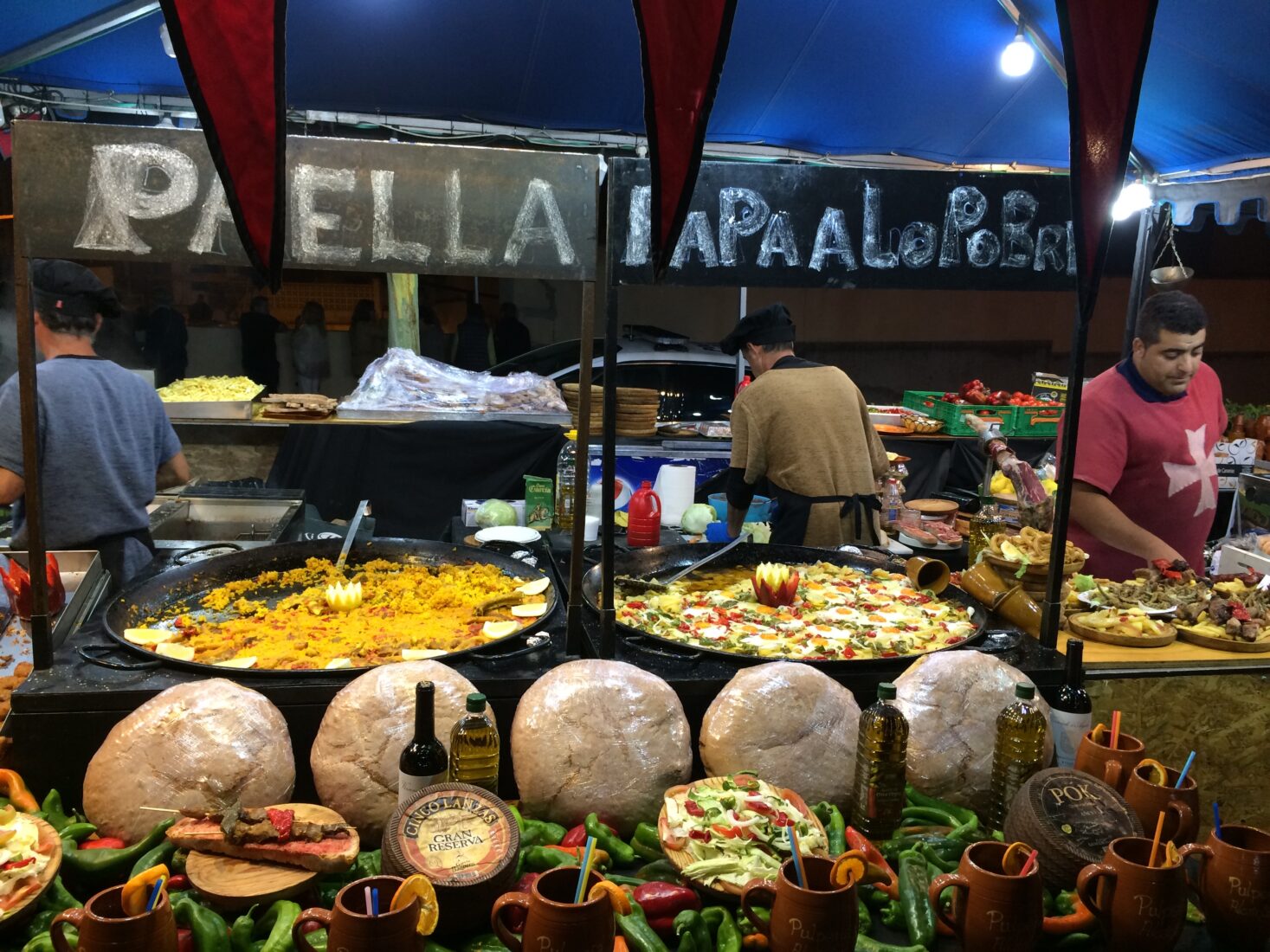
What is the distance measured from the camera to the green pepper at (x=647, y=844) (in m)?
1.99

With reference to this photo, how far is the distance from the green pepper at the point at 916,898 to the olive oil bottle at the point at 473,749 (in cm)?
86

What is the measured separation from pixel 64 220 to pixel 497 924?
1.79m

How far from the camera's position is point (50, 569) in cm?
279

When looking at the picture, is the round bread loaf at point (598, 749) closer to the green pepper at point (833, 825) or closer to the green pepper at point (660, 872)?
the green pepper at point (660, 872)

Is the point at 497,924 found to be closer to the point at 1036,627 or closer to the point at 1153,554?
the point at 1036,627

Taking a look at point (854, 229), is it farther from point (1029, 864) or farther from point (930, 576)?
point (1029, 864)

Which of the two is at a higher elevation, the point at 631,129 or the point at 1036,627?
the point at 631,129

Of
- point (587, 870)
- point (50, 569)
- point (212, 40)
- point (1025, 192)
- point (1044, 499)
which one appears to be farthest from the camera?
point (1044, 499)

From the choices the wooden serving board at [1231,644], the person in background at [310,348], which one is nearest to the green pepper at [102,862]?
the wooden serving board at [1231,644]

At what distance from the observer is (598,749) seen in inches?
82.8

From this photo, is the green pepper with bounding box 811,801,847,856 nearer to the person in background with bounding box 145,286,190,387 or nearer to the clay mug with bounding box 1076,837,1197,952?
the clay mug with bounding box 1076,837,1197,952

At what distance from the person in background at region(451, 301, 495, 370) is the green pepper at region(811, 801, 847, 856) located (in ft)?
31.2

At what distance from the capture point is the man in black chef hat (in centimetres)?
353

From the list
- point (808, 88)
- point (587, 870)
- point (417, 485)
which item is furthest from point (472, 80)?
point (587, 870)
